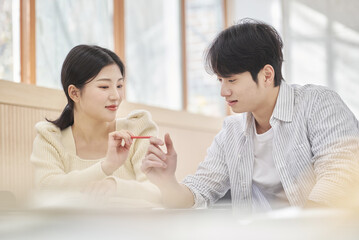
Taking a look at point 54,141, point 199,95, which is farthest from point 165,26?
point 54,141

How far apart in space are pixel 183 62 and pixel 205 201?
3.30 m

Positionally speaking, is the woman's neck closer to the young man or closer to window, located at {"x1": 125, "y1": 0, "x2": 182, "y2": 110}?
the young man

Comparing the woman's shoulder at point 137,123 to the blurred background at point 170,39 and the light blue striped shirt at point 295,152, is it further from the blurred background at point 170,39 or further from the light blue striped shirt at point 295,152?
the blurred background at point 170,39

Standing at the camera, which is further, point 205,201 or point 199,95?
point 199,95

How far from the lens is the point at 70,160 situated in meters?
1.53

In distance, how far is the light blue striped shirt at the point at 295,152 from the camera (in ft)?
3.46

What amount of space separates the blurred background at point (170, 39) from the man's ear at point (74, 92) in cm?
119

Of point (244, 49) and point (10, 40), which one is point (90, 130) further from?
point (10, 40)

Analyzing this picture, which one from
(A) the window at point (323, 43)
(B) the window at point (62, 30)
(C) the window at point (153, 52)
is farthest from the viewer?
(A) the window at point (323, 43)

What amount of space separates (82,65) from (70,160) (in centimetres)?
31

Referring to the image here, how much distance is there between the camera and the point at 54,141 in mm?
1491

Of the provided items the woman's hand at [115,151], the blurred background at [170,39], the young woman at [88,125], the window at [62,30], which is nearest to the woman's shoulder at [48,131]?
the young woman at [88,125]

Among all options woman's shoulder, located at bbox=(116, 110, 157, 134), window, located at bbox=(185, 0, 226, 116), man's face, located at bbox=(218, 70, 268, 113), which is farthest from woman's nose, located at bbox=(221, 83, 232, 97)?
window, located at bbox=(185, 0, 226, 116)

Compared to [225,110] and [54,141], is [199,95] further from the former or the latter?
[54,141]
